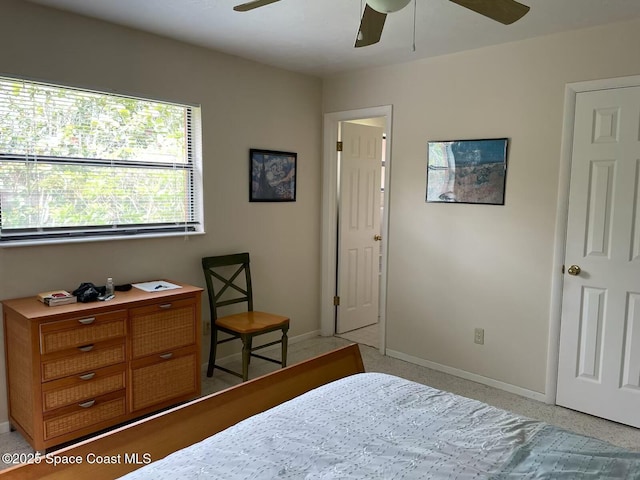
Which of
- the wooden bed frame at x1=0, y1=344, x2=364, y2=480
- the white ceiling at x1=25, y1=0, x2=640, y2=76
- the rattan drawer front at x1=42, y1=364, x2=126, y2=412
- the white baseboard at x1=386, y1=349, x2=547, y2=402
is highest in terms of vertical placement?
the white ceiling at x1=25, y1=0, x2=640, y2=76

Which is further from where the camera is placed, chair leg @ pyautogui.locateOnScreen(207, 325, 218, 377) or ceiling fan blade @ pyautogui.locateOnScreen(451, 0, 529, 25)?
chair leg @ pyautogui.locateOnScreen(207, 325, 218, 377)

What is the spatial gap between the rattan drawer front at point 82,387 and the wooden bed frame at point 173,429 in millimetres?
1084

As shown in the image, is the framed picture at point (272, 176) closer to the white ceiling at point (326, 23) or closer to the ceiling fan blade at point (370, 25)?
the white ceiling at point (326, 23)

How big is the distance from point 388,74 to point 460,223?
4.56ft

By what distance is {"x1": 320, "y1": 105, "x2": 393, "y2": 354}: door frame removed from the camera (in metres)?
4.11

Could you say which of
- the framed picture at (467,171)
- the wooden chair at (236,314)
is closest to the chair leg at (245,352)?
the wooden chair at (236,314)

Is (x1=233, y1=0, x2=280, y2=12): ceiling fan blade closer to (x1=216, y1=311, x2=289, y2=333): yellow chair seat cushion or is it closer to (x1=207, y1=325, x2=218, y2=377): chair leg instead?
(x1=216, y1=311, x2=289, y2=333): yellow chair seat cushion

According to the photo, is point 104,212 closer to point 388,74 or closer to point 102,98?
point 102,98

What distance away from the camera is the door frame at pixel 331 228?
411 cm

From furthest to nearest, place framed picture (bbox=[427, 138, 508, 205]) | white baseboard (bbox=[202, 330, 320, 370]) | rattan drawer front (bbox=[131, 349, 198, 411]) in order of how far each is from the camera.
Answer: white baseboard (bbox=[202, 330, 320, 370]) → framed picture (bbox=[427, 138, 508, 205]) → rattan drawer front (bbox=[131, 349, 198, 411])

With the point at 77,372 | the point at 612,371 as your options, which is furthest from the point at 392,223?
the point at 77,372

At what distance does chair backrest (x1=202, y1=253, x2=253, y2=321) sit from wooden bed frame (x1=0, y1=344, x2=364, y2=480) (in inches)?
60.4

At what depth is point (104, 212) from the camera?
10.1ft

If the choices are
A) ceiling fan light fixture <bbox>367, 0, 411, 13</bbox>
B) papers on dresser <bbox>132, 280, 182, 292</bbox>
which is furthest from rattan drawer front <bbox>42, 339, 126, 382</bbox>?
ceiling fan light fixture <bbox>367, 0, 411, 13</bbox>
